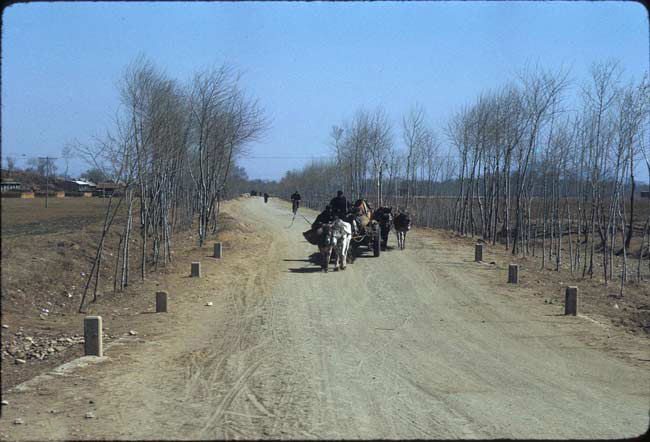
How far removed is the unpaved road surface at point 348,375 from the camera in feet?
23.2

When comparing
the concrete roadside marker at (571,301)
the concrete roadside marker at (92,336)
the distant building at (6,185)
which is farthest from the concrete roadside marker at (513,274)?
the distant building at (6,185)

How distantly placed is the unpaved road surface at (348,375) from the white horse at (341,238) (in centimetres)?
308

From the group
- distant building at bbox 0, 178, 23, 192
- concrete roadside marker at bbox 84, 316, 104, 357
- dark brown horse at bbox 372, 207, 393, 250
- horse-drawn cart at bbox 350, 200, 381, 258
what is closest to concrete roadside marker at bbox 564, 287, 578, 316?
horse-drawn cart at bbox 350, 200, 381, 258

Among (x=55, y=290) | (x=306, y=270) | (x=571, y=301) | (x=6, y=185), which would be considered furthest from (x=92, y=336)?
(x=306, y=270)

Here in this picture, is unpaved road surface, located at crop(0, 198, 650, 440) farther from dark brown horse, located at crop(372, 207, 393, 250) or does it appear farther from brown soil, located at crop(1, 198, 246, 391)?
dark brown horse, located at crop(372, 207, 393, 250)

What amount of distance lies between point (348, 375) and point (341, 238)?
11.4 m

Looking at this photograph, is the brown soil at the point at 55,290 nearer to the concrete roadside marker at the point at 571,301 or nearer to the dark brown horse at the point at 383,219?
the dark brown horse at the point at 383,219

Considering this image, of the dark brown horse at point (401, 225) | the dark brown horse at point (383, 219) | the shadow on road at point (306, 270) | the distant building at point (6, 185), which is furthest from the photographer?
the dark brown horse at point (401, 225)

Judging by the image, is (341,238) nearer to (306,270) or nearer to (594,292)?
(306,270)

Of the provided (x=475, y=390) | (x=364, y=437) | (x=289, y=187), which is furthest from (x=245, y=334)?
(x=289, y=187)

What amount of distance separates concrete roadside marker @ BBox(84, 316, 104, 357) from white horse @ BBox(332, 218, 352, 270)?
35.6 feet

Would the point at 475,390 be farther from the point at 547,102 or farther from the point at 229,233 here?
the point at 229,233

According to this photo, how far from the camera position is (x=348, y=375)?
932 centimetres

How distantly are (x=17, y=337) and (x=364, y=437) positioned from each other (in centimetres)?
811
